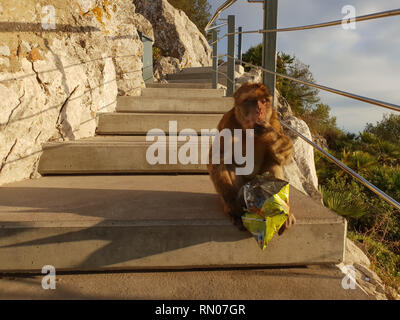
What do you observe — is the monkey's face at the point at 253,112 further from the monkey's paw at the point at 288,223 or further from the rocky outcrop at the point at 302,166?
the rocky outcrop at the point at 302,166

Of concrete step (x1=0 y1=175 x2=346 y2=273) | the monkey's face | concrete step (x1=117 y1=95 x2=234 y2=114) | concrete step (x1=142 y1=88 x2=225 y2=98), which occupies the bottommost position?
concrete step (x1=0 y1=175 x2=346 y2=273)

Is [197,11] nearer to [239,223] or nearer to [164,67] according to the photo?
→ [164,67]

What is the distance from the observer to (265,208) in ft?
3.75

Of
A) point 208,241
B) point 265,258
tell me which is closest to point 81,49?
point 208,241

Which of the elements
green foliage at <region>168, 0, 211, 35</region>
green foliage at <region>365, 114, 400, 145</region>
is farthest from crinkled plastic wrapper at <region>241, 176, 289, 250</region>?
green foliage at <region>365, 114, 400, 145</region>

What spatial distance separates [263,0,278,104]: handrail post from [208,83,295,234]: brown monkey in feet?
3.10

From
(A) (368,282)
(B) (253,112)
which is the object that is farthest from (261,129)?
(A) (368,282)

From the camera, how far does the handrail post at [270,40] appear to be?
7.37ft

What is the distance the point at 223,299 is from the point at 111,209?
2.10 feet

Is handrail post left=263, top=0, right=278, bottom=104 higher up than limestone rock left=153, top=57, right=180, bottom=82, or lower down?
lower down

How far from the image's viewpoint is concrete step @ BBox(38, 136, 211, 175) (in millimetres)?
2094

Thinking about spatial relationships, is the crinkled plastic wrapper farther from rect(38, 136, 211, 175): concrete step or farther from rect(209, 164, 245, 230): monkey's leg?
rect(38, 136, 211, 175): concrete step

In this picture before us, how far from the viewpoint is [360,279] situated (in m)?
1.47

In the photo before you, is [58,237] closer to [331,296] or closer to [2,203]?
[2,203]
